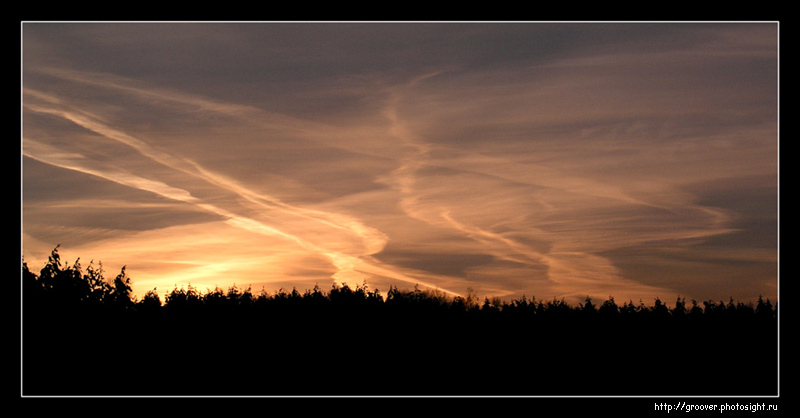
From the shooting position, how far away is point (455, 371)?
1324 inches

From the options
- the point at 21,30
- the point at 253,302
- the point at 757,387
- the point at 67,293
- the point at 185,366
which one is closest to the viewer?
the point at 21,30

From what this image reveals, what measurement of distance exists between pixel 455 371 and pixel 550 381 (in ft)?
15.4

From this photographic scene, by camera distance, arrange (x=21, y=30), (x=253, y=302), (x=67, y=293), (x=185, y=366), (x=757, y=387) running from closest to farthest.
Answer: (x=21, y=30), (x=757, y=387), (x=185, y=366), (x=253, y=302), (x=67, y=293)

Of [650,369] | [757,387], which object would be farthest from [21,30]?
[757,387]

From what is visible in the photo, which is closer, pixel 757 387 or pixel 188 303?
pixel 757 387

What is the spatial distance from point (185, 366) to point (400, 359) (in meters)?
10.7

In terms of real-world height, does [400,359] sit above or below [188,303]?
below

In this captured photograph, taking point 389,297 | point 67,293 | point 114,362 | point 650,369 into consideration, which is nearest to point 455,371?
point 389,297

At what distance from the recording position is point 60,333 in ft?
124

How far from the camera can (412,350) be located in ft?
114

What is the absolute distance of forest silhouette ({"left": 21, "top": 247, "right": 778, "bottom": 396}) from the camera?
33188mm

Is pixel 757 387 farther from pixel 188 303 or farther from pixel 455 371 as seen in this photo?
pixel 188 303

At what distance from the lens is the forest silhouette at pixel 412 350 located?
33.2 m
